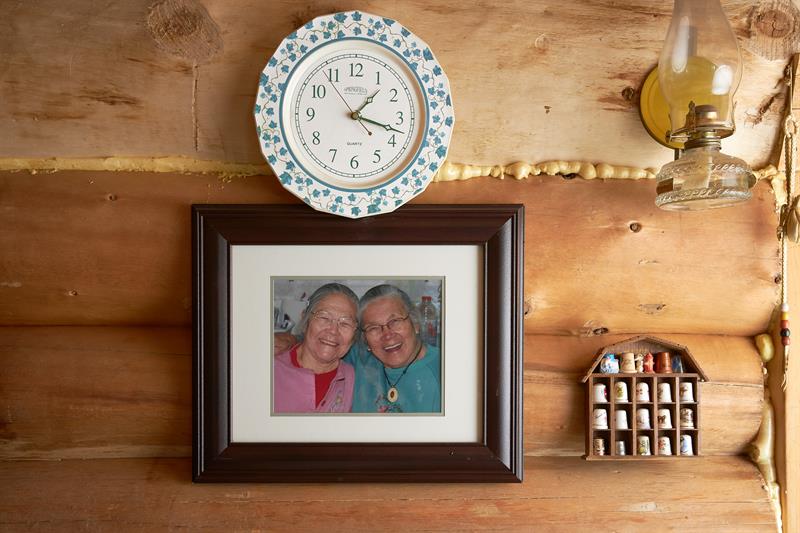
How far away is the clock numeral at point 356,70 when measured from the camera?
1048 mm

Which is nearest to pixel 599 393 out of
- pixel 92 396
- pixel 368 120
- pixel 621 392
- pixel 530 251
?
pixel 621 392

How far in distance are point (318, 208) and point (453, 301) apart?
0.27 metres

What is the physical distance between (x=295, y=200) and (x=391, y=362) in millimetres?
317

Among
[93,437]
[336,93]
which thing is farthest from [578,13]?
[93,437]

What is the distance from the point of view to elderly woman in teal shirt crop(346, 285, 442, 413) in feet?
3.51

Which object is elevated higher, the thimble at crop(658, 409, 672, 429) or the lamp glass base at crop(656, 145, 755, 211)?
the lamp glass base at crop(656, 145, 755, 211)

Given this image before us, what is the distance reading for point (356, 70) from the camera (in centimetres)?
105

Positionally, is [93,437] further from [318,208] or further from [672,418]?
[672,418]

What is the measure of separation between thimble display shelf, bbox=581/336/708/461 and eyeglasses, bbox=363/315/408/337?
32 centimetres

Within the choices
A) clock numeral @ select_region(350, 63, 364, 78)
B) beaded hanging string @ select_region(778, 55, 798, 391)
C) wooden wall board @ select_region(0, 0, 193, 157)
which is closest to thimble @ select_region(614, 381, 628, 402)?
beaded hanging string @ select_region(778, 55, 798, 391)

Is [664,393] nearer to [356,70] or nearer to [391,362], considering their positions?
[391,362]

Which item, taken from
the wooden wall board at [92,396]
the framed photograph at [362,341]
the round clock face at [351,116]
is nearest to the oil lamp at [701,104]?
the framed photograph at [362,341]

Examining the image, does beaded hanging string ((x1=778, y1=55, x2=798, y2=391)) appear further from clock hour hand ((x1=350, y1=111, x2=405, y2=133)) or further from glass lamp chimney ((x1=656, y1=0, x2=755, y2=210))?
clock hour hand ((x1=350, y1=111, x2=405, y2=133))

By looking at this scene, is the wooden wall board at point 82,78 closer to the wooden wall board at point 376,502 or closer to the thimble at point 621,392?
the wooden wall board at point 376,502
